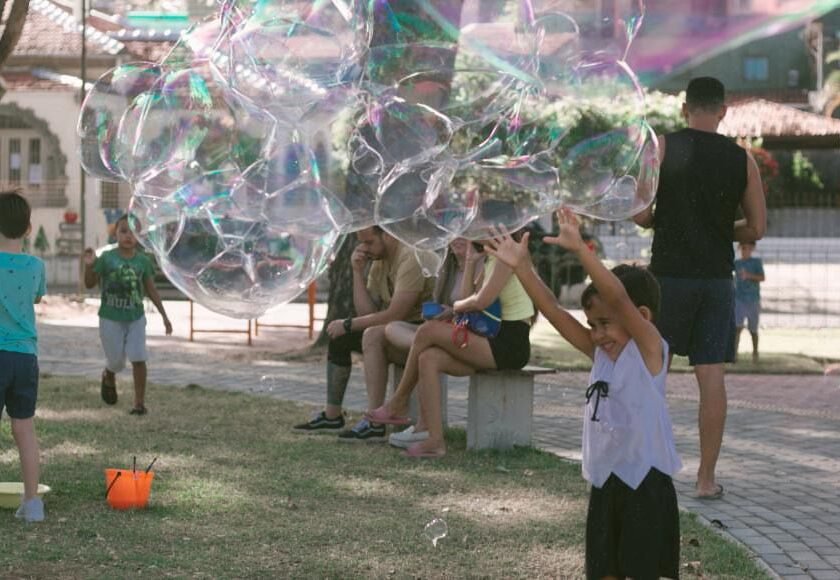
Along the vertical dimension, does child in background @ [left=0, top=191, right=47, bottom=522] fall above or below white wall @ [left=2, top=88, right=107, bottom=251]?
below

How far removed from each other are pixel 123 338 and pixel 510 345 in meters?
3.02

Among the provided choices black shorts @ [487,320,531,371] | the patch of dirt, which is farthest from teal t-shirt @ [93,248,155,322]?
the patch of dirt

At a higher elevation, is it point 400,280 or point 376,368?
point 400,280

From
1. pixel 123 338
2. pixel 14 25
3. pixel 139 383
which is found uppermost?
pixel 14 25

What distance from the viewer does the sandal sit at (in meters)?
10.1

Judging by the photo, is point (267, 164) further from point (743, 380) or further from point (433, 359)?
point (743, 380)

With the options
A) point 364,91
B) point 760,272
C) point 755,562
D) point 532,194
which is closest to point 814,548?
point 755,562

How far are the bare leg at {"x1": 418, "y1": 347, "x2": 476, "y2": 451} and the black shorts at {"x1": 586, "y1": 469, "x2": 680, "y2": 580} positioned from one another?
3.41 meters

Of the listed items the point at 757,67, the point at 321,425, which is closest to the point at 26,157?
the point at 757,67

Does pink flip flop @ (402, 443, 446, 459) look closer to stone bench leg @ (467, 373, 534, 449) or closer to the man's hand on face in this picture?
stone bench leg @ (467, 373, 534, 449)

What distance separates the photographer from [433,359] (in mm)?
8062

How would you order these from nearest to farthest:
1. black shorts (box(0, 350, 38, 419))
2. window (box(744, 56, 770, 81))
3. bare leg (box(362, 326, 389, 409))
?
1. black shorts (box(0, 350, 38, 419))
2. bare leg (box(362, 326, 389, 409))
3. window (box(744, 56, 770, 81))

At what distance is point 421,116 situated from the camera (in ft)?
20.4

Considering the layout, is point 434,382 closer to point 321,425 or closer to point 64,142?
point 321,425
